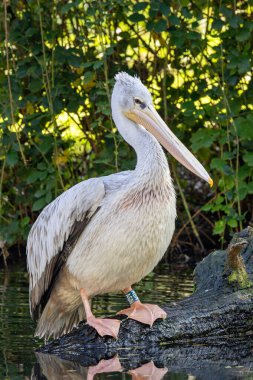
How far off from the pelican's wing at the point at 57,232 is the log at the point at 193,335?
37 cm

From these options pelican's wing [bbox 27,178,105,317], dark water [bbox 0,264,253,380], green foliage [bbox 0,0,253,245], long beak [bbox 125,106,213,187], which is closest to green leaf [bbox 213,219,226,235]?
green foliage [bbox 0,0,253,245]

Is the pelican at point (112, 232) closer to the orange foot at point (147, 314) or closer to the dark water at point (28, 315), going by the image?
the orange foot at point (147, 314)

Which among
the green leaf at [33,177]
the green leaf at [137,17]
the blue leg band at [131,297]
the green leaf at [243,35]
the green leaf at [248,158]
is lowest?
the blue leg band at [131,297]

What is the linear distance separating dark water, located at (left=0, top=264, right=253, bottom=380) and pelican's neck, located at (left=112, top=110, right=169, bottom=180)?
3.39 feet

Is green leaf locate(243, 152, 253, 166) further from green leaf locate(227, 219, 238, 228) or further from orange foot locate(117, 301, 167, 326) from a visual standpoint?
orange foot locate(117, 301, 167, 326)

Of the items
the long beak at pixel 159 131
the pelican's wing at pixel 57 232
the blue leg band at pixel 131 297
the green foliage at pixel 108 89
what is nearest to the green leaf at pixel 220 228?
the green foliage at pixel 108 89

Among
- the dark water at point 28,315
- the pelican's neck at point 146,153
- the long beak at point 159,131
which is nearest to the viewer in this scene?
the dark water at point 28,315

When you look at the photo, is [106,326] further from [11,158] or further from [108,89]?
[11,158]

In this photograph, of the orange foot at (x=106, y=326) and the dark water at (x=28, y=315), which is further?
the orange foot at (x=106, y=326)

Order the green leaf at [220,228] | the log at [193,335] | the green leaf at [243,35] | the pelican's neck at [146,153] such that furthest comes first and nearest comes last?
1. the green leaf at [220,228]
2. the green leaf at [243,35]
3. the pelican's neck at [146,153]
4. the log at [193,335]

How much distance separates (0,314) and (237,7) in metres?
3.56

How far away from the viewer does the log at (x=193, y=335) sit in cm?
600

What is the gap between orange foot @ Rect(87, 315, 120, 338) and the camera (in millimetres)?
6047

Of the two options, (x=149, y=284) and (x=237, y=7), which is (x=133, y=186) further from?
(x=237, y=7)
